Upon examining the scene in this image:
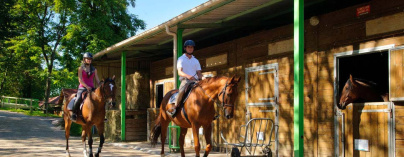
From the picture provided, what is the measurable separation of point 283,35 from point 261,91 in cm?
148

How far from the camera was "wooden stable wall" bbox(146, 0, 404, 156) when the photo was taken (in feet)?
23.1

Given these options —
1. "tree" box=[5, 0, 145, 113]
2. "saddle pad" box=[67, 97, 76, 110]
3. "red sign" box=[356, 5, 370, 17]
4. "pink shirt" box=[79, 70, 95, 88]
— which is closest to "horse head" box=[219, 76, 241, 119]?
"red sign" box=[356, 5, 370, 17]

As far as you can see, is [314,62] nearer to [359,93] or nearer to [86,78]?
[359,93]

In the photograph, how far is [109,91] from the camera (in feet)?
29.5

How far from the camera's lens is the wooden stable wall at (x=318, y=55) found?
7.04m

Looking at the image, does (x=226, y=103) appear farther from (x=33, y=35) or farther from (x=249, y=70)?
(x=33, y=35)

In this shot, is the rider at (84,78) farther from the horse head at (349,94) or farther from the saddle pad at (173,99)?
the horse head at (349,94)

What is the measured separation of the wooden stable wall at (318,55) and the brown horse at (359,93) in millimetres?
557

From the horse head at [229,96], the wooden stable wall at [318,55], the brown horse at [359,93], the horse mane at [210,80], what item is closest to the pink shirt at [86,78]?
the horse mane at [210,80]

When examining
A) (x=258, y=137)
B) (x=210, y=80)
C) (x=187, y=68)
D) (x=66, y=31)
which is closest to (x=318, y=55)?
(x=210, y=80)

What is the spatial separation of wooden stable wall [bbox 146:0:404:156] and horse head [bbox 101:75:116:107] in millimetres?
3373

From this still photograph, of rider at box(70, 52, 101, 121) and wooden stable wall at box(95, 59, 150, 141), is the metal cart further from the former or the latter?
wooden stable wall at box(95, 59, 150, 141)

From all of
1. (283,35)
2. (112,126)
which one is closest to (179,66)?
(283,35)

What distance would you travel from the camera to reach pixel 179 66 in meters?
8.38
